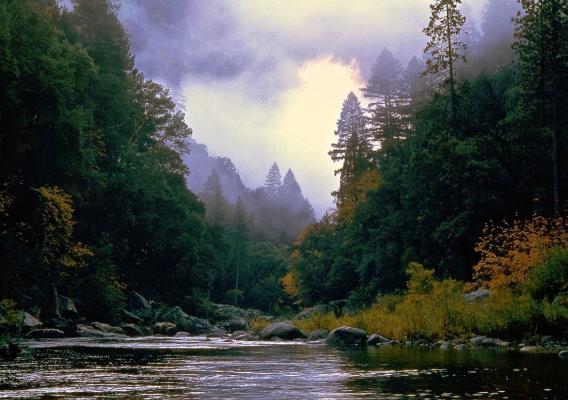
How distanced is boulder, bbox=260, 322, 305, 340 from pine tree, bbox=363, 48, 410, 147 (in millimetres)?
51422

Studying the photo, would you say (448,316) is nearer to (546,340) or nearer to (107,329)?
(546,340)

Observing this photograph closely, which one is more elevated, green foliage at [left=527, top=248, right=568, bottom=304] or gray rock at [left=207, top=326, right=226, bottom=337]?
green foliage at [left=527, top=248, right=568, bottom=304]

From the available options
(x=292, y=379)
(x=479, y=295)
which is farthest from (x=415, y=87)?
(x=292, y=379)

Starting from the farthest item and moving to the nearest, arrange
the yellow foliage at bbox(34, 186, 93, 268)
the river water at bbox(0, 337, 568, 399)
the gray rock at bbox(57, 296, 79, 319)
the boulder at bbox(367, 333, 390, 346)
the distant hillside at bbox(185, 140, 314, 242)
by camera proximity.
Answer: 1. the distant hillside at bbox(185, 140, 314, 242)
2. the gray rock at bbox(57, 296, 79, 319)
3. the yellow foliage at bbox(34, 186, 93, 268)
4. the boulder at bbox(367, 333, 390, 346)
5. the river water at bbox(0, 337, 568, 399)

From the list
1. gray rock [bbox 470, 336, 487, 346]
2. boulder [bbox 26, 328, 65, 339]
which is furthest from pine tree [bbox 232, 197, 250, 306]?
gray rock [bbox 470, 336, 487, 346]

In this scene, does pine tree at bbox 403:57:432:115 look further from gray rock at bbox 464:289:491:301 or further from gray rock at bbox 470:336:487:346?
gray rock at bbox 470:336:487:346

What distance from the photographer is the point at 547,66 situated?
110ft

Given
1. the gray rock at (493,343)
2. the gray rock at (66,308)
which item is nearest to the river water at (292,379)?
the gray rock at (493,343)

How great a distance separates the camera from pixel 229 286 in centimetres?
10475

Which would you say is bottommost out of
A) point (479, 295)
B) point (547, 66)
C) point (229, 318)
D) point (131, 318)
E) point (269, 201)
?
point (229, 318)

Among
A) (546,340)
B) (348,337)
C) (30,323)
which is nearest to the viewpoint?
(546,340)

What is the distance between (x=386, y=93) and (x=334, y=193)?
2920 centimetres

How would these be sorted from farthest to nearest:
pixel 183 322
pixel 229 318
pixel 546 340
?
pixel 229 318 → pixel 183 322 → pixel 546 340

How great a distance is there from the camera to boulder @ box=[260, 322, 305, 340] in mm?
29673
